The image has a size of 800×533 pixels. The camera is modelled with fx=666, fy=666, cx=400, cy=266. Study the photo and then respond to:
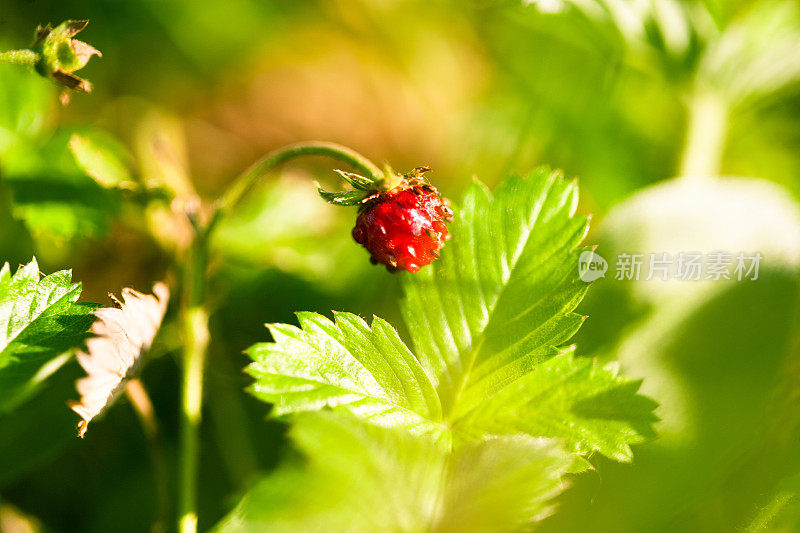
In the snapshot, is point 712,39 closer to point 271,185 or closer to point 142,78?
point 271,185

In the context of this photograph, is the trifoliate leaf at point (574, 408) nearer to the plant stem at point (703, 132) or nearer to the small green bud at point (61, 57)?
the small green bud at point (61, 57)

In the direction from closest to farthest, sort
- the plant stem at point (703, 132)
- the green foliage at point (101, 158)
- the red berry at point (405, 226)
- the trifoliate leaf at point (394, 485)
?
1. the trifoliate leaf at point (394, 485)
2. the red berry at point (405, 226)
3. the green foliage at point (101, 158)
4. the plant stem at point (703, 132)

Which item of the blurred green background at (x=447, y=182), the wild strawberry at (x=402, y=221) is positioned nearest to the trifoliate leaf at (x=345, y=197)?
the wild strawberry at (x=402, y=221)

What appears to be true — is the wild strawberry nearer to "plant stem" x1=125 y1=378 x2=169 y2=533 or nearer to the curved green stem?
the curved green stem

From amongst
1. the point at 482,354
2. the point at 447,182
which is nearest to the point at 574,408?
the point at 482,354

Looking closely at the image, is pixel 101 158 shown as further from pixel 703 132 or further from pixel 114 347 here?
pixel 703 132

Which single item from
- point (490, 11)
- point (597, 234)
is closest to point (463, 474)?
point (597, 234)
